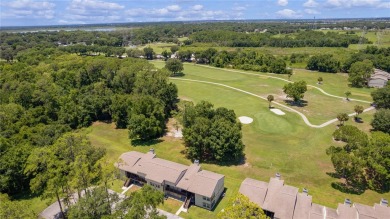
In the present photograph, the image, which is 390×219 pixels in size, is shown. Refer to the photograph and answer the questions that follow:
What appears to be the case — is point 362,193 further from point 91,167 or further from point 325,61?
Answer: point 325,61

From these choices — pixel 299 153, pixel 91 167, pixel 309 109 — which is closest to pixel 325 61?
pixel 309 109

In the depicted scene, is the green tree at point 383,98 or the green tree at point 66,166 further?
the green tree at point 383,98

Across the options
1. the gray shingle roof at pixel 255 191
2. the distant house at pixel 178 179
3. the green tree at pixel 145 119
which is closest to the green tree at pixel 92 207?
the distant house at pixel 178 179

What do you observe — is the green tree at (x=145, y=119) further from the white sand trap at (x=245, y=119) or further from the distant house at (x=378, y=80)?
the distant house at (x=378, y=80)

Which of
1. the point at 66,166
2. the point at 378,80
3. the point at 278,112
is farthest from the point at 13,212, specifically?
the point at 378,80

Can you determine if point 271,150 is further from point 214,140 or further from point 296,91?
point 296,91

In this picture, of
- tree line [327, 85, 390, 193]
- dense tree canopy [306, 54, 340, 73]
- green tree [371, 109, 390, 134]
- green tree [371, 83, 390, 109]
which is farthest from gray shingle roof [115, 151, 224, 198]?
dense tree canopy [306, 54, 340, 73]
